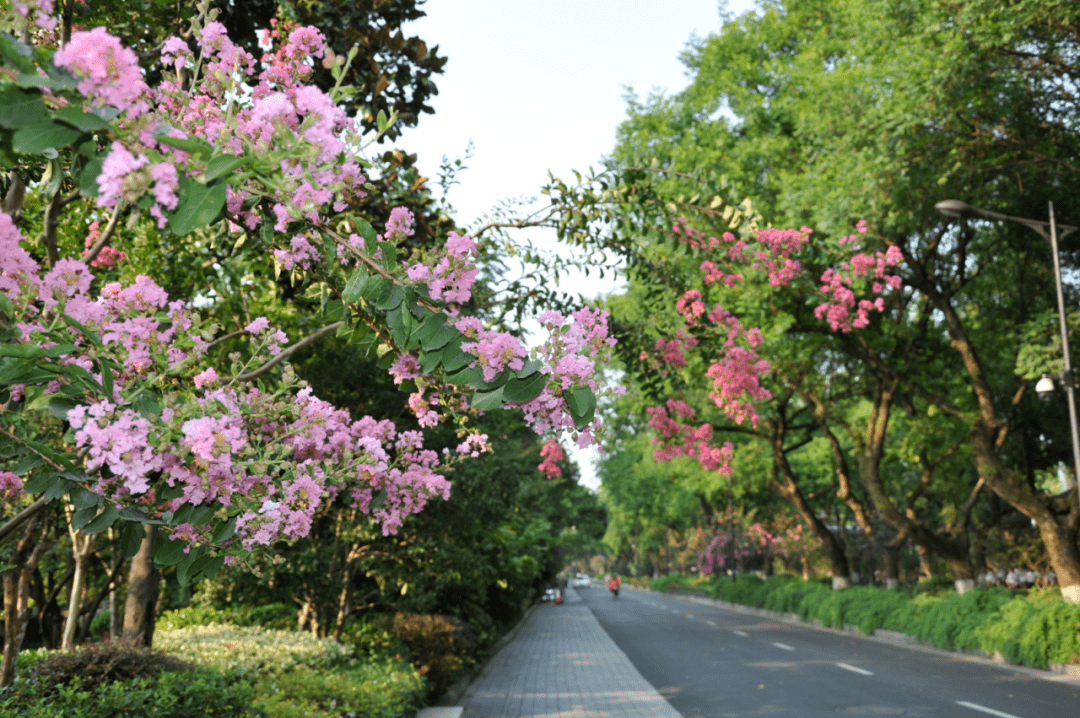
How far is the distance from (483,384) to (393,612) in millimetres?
11719

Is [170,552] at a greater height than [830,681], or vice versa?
[170,552]

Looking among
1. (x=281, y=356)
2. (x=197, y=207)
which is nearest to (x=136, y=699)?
(x=281, y=356)

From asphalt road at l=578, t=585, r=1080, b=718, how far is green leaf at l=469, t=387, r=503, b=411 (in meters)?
9.29

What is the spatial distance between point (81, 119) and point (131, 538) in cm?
159

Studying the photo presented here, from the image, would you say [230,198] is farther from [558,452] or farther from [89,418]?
[558,452]

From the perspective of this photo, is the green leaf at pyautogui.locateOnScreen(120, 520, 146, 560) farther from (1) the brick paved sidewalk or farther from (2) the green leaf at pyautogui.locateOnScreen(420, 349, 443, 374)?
(1) the brick paved sidewalk

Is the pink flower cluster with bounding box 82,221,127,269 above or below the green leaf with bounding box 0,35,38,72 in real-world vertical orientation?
above

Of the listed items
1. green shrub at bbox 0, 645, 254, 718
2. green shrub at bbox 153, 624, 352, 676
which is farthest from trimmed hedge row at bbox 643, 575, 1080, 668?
green shrub at bbox 0, 645, 254, 718

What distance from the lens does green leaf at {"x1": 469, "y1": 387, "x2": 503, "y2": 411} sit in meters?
2.26

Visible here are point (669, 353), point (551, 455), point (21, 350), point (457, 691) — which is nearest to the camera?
point (21, 350)

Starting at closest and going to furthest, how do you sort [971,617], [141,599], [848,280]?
[141,599]
[848,280]
[971,617]

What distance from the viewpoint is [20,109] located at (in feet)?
5.22

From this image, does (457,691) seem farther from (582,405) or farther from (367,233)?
(367,233)

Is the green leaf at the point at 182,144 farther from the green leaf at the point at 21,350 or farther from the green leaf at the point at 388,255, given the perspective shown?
the green leaf at the point at 21,350
